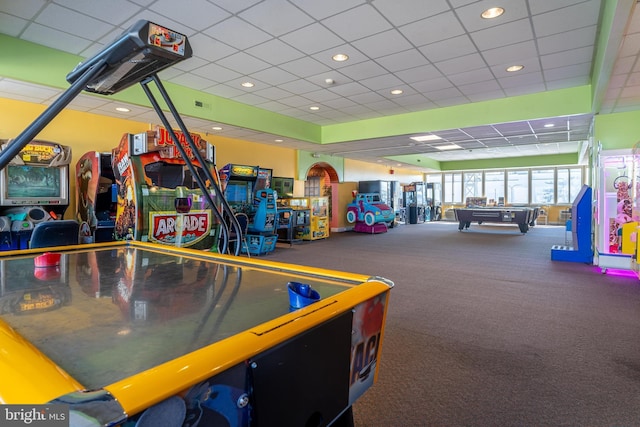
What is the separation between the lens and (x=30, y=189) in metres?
4.30

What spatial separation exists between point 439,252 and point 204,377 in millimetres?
7129

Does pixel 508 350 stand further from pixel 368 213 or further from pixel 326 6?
pixel 368 213

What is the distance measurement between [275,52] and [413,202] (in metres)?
12.2

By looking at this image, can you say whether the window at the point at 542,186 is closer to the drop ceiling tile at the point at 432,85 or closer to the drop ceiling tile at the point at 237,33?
the drop ceiling tile at the point at 432,85

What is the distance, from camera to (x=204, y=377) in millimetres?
651

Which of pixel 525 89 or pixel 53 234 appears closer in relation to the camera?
pixel 53 234

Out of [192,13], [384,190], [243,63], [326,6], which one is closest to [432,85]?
[326,6]

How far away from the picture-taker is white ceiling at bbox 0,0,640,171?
134 inches

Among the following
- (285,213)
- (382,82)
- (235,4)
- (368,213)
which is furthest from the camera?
(368,213)

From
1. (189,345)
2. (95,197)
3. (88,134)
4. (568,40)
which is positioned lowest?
(189,345)

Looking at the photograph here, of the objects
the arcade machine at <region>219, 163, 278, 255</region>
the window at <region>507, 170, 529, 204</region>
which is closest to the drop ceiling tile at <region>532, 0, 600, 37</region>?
the arcade machine at <region>219, 163, 278, 255</region>

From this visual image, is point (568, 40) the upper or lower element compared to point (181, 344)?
upper

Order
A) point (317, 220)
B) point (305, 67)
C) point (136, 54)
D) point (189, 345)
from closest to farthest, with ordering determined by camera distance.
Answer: point (189, 345), point (136, 54), point (305, 67), point (317, 220)

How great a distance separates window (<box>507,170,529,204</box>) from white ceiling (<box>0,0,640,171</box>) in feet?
32.8
